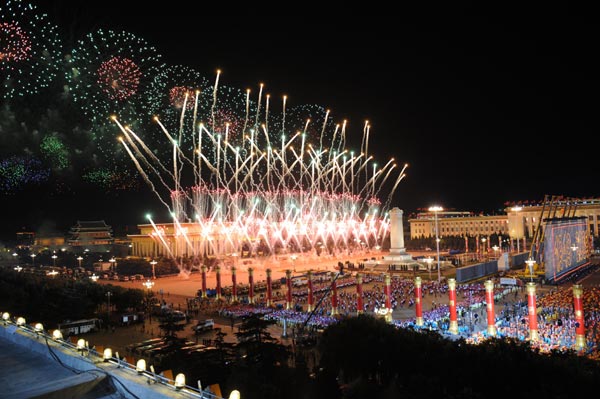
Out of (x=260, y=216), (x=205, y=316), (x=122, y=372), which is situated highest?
(x=260, y=216)

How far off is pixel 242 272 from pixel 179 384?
54.9 meters

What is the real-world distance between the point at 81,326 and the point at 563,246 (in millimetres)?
48836

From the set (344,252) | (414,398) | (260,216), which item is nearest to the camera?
(414,398)

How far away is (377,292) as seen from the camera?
4431cm

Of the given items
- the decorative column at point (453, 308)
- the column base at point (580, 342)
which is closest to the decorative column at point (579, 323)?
the column base at point (580, 342)

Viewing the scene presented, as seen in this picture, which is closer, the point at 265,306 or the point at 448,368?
the point at 448,368

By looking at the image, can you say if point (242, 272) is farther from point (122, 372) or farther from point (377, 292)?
point (122, 372)

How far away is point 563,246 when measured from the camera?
53.4 metres

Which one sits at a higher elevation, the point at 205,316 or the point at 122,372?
the point at 122,372

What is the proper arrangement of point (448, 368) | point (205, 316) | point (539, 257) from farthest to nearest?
point (539, 257)
point (205, 316)
point (448, 368)

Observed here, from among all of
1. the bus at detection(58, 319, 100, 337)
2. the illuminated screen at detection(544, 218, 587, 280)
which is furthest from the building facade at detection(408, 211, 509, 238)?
the bus at detection(58, 319, 100, 337)

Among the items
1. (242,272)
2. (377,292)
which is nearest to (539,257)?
(377,292)

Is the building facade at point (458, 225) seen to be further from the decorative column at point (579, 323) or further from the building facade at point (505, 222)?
the decorative column at point (579, 323)

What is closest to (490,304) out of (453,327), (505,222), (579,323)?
(453,327)
